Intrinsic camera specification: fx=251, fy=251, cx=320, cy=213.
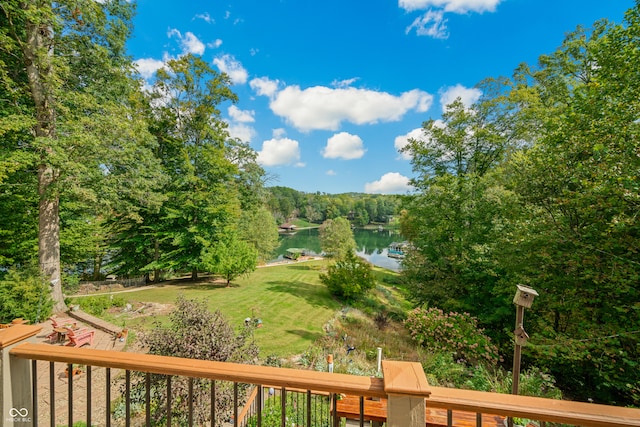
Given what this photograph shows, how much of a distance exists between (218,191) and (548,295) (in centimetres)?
1214

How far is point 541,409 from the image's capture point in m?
1.12

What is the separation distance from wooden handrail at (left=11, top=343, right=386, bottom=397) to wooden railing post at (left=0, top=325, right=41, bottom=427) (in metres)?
0.05

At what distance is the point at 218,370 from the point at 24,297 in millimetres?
8802

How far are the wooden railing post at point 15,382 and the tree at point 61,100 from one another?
669 centimetres

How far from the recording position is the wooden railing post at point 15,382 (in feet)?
4.96

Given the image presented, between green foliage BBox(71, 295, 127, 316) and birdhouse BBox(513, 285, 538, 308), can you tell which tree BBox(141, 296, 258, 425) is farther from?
green foliage BBox(71, 295, 127, 316)

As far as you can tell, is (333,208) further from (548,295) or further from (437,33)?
(548,295)

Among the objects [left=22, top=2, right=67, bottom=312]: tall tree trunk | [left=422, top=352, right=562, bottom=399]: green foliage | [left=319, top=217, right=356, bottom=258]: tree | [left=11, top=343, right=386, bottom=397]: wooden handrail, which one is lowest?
[left=422, top=352, right=562, bottom=399]: green foliage

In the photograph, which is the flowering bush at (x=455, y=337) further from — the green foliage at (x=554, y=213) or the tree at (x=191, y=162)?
the tree at (x=191, y=162)

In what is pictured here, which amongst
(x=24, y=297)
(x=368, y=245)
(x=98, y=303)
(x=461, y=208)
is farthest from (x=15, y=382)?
(x=368, y=245)

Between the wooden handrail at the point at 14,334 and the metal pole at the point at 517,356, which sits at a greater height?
the wooden handrail at the point at 14,334

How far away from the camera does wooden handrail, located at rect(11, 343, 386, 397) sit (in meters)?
1.22

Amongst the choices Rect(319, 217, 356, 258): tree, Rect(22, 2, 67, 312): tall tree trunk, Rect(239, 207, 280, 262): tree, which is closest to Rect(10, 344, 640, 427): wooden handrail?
Rect(22, 2, 67, 312): tall tree trunk

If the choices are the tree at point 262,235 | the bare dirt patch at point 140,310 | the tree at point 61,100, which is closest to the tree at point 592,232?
the bare dirt patch at point 140,310
